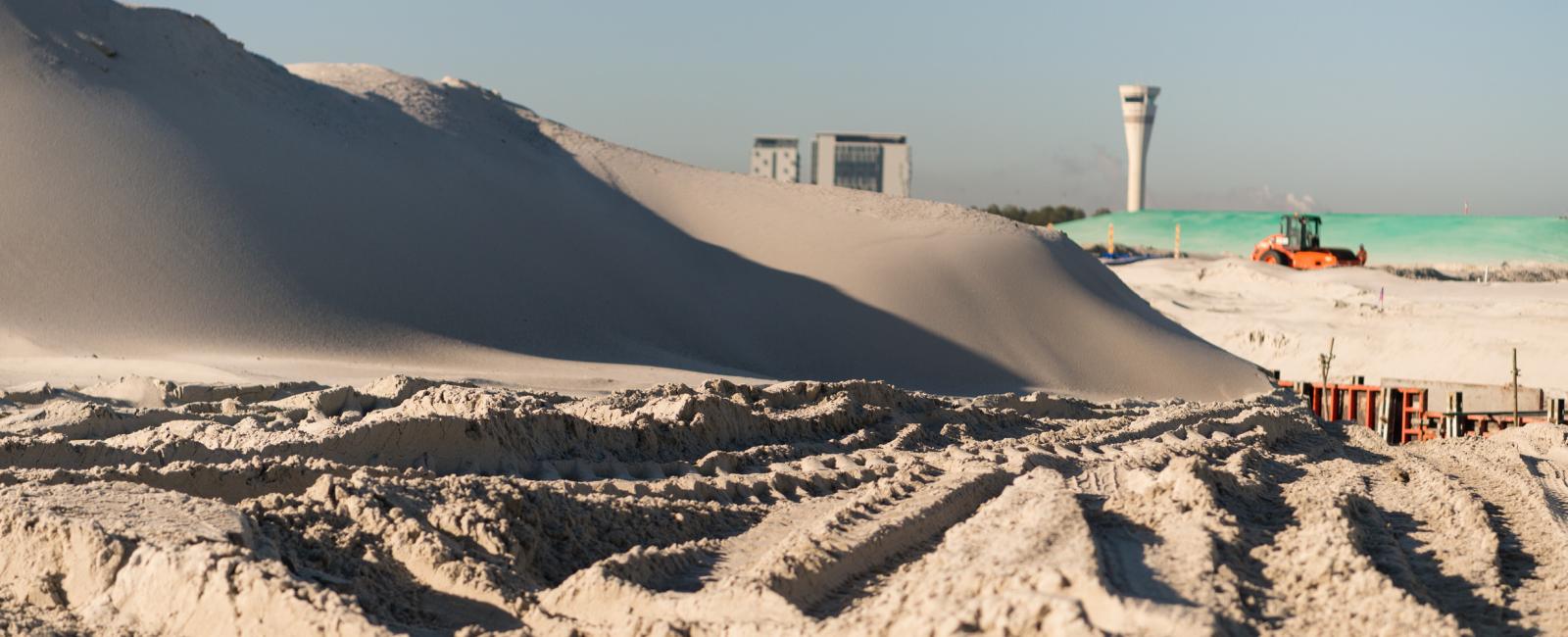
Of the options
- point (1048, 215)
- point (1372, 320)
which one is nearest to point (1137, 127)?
point (1048, 215)

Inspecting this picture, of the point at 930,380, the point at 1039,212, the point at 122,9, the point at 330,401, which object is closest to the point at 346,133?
the point at 122,9

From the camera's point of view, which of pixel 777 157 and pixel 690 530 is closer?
pixel 690 530

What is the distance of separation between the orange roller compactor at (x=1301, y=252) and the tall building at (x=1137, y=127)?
48126mm

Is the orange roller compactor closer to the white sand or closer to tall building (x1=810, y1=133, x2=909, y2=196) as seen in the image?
the white sand

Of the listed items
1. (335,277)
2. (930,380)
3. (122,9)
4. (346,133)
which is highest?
(122,9)

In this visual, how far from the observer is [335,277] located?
1619cm

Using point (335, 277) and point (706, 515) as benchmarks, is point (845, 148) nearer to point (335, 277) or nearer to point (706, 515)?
point (335, 277)

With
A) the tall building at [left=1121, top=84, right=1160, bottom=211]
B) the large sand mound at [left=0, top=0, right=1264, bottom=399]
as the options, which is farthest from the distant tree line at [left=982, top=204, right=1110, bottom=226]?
the large sand mound at [left=0, top=0, right=1264, bottom=399]

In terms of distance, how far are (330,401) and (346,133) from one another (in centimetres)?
1114

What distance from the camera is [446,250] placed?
1770cm

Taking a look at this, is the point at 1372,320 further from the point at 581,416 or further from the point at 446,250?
the point at 581,416

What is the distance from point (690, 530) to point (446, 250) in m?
12.2

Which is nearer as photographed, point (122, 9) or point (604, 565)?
point (604, 565)

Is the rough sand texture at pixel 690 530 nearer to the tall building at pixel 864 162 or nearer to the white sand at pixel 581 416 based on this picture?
the white sand at pixel 581 416
